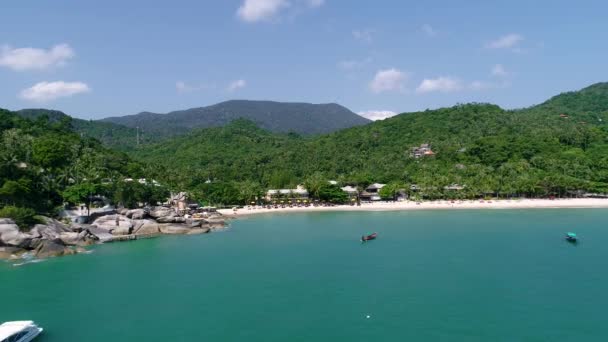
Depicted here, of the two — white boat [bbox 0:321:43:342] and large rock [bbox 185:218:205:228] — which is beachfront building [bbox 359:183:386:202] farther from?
white boat [bbox 0:321:43:342]

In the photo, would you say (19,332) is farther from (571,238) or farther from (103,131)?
(103,131)

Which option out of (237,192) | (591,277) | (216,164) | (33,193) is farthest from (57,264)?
(216,164)

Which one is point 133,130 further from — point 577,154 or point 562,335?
point 562,335

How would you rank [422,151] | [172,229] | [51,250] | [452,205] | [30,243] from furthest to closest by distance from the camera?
[422,151], [452,205], [172,229], [30,243], [51,250]

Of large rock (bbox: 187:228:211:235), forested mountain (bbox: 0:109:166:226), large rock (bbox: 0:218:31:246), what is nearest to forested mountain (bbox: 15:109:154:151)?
forested mountain (bbox: 0:109:166:226)

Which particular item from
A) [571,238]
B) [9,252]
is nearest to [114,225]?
[9,252]

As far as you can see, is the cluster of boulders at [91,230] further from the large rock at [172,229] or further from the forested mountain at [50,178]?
the forested mountain at [50,178]
